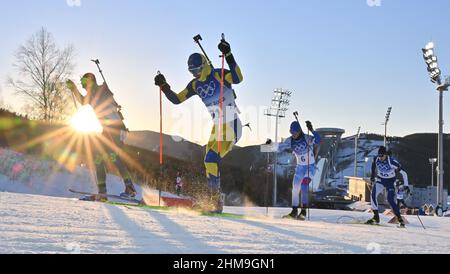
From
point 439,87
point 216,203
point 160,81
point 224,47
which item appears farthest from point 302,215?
point 439,87

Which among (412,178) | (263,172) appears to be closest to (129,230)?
(263,172)

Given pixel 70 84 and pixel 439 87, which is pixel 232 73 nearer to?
pixel 70 84

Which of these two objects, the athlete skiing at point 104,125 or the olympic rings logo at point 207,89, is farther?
the athlete skiing at point 104,125

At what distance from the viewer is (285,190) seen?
55.4m

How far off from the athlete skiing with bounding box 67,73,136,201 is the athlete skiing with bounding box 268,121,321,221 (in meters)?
3.43

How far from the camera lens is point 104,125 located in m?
9.98

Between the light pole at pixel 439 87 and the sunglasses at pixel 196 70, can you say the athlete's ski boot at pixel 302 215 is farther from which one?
the light pole at pixel 439 87

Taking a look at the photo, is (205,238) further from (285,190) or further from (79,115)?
(285,190)

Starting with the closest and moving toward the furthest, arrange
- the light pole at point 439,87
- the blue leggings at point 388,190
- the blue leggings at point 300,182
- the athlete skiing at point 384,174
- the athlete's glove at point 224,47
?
the athlete's glove at point 224,47 → the blue leggings at point 388,190 → the athlete skiing at point 384,174 → the blue leggings at point 300,182 → the light pole at point 439,87

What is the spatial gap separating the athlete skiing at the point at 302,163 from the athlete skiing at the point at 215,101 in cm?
210

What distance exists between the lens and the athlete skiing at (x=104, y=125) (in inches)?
380

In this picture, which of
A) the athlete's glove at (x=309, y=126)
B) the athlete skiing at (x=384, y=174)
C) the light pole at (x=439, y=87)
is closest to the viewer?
the athlete skiing at (x=384, y=174)

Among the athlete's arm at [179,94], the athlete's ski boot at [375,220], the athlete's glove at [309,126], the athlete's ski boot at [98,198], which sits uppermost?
the athlete's arm at [179,94]

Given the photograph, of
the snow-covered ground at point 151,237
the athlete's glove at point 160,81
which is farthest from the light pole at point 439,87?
the snow-covered ground at point 151,237
